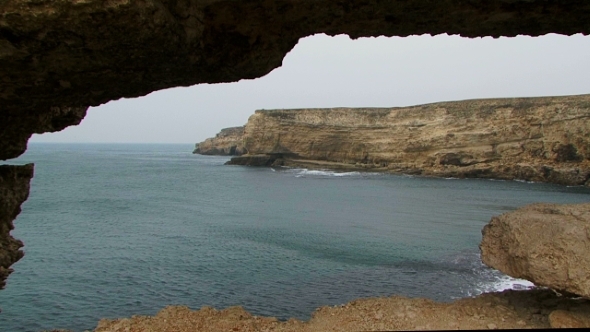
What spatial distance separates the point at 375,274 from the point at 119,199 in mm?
25856

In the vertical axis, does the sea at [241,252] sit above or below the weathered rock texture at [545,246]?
below

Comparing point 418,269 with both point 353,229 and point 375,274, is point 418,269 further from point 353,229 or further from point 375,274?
point 353,229

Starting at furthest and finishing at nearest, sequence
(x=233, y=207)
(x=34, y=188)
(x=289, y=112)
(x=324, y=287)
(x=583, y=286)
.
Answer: (x=289, y=112) < (x=34, y=188) < (x=233, y=207) < (x=324, y=287) < (x=583, y=286)

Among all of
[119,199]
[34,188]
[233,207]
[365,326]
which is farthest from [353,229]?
[34,188]

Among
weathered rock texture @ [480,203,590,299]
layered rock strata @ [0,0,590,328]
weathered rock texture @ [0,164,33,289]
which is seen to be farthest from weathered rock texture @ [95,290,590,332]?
layered rock strata @ [0,0,590,328]

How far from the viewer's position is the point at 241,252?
17266mm

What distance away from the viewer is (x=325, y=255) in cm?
1697

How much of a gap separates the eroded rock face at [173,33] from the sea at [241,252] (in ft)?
23.3

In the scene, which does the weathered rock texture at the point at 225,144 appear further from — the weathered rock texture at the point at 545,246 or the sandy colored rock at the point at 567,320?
the sandy colored rock at the point at 567,320

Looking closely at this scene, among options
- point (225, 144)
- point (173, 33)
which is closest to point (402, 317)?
point (173, 33)

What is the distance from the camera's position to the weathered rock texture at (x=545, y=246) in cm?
675

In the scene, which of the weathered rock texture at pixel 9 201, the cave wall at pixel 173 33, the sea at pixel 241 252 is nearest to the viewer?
the cave wall at pixel 173 33

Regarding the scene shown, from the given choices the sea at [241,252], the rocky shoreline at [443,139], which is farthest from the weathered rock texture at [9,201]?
the rocky shoreline at [443,139]

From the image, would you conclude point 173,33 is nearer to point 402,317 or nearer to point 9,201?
point 9,201
